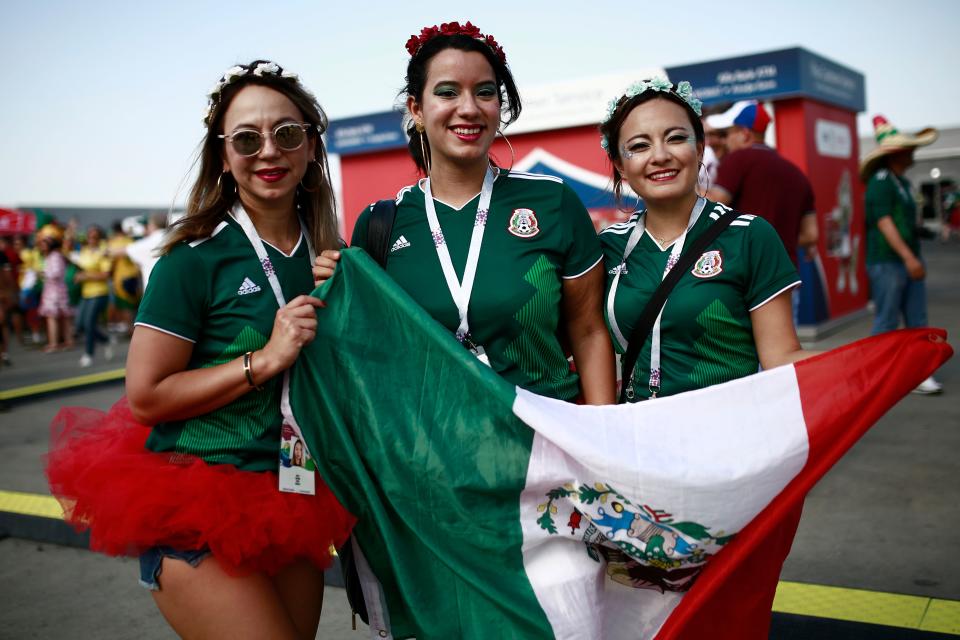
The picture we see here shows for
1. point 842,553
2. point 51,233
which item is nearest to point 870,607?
point 842,553

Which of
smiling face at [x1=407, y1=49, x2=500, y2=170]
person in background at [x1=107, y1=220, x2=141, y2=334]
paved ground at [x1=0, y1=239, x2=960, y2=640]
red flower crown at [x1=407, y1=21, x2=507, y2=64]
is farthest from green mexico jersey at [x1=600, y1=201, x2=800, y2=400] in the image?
person in background at [x1=107, y1=220, x2=141, y2=334]

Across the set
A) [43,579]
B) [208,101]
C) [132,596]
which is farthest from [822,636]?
[43,579]

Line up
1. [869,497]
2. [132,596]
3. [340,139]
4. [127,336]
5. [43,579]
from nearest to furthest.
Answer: [132,596] < [43,579] < [869,497] < [340,139] < [127,336]

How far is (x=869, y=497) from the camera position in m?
5.07

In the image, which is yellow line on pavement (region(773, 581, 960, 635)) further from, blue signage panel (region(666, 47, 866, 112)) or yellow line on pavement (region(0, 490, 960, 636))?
blue signage panel (region(666, 47, 866, 112))

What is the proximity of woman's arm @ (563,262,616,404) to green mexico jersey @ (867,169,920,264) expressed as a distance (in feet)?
17.9

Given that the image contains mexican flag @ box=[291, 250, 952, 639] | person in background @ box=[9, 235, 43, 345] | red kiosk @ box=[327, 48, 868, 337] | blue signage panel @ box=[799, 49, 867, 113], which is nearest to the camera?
mexican flag @ box=[291, 250, 952, 639]

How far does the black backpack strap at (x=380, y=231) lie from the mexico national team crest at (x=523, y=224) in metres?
0.36

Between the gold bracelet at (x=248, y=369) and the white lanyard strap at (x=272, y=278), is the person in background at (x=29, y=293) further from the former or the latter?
the gold bracelet at (x=248, y=369)

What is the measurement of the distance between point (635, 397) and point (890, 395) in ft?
2.28

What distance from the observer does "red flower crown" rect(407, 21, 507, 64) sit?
2453 mm

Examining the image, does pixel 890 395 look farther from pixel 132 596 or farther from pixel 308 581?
pixel 132 596

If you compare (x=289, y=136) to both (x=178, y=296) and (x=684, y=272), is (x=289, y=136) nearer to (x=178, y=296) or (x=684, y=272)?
(x=178, y=296)

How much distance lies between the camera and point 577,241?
2467 millimetres
